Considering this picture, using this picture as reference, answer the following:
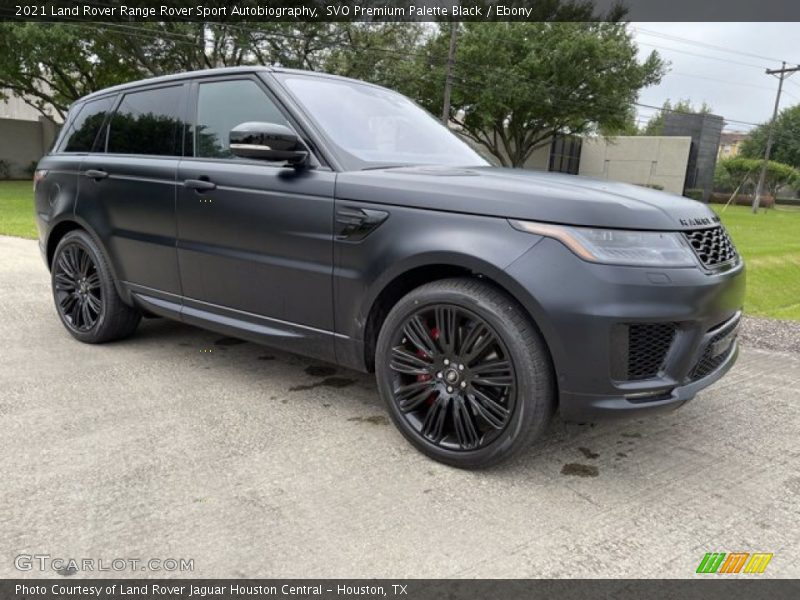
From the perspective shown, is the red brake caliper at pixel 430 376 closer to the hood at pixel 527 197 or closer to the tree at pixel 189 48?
the hood at pixel 527 197

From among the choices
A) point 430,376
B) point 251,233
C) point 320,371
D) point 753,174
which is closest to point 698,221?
point 430,376

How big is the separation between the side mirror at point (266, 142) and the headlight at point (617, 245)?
4.04 feet

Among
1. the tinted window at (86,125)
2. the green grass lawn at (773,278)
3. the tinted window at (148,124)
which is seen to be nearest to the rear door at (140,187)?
the tinted window at (148,124)

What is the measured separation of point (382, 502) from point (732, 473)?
1641 mm

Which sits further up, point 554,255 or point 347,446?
point 554,255

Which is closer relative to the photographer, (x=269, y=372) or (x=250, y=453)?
(x=250, y=453)

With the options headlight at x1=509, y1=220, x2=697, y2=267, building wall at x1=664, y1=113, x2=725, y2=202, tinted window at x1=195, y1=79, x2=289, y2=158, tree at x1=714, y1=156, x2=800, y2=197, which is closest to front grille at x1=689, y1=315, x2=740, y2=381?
headlight at x1=509, y1=220, x2=697, y2=267

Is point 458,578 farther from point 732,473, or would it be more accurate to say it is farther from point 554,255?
point 732,473

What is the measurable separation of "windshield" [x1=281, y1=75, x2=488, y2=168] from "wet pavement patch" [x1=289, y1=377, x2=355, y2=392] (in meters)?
1.41

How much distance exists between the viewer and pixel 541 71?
28.8m

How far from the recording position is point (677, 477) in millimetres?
2844

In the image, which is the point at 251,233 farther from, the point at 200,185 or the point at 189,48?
the point at 189,48

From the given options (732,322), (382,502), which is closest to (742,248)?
(732,322)

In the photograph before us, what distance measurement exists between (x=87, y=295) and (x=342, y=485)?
2.84m
